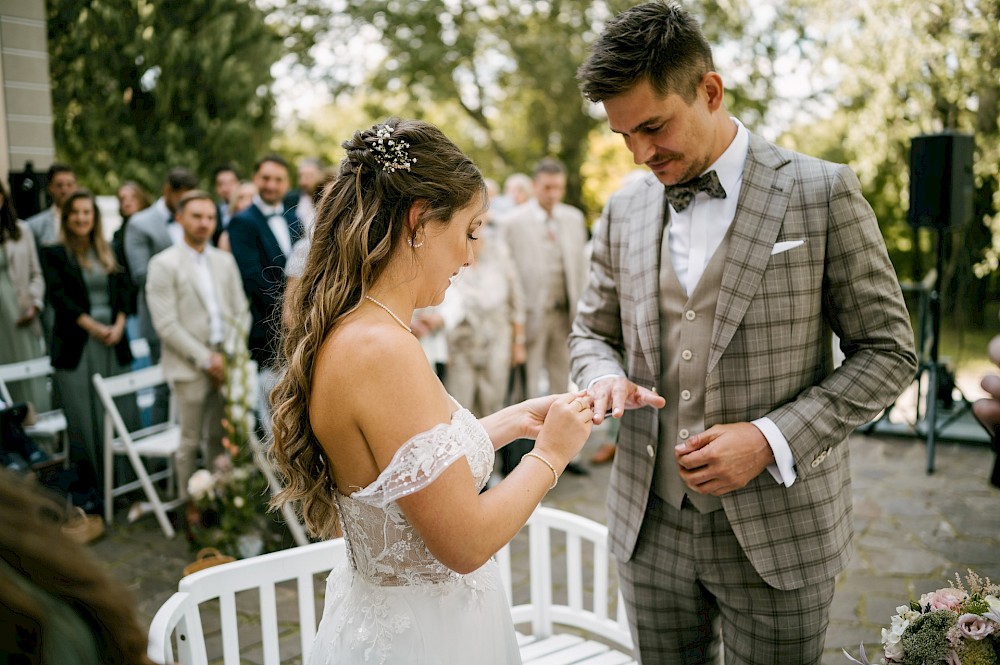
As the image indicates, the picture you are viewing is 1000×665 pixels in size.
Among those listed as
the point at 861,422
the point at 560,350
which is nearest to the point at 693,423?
the point at 861,422

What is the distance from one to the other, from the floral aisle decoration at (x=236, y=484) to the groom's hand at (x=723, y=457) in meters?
3.02

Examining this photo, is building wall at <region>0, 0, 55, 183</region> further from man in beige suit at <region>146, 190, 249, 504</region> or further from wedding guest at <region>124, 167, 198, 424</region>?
man in beige suit at <region>146, 190, 249, 504</region>

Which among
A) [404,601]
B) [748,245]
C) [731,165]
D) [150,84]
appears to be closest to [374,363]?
[404,601]

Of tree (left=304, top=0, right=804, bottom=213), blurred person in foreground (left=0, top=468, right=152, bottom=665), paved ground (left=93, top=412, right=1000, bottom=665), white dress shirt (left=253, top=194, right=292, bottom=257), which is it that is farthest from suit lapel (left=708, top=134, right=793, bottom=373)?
tree (left=304, top=0, right=804, bottom=213)

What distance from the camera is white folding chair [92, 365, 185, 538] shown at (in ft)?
15.6

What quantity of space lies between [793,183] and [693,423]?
61 centimetres

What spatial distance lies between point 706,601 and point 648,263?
2.81 feet

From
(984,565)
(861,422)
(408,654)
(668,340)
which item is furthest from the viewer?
(984,565)

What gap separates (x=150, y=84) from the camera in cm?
625

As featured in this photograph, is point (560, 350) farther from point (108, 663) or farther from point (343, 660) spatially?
point (108, 663)

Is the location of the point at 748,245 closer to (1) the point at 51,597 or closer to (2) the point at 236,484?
(1) the point at 51,597

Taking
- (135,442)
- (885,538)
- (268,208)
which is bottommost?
(885,538)

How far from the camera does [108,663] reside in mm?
863

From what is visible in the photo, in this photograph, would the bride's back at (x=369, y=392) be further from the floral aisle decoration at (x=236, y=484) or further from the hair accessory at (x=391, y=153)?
the floral aisle decoration at (x=236, y=484)
